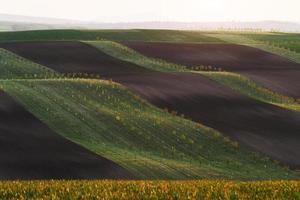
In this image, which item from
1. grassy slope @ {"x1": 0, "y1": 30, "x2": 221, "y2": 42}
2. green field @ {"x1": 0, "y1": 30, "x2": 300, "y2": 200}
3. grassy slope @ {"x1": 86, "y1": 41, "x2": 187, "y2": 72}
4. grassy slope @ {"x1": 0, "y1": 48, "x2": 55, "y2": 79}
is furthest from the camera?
grassy slope @ {"x1": 0, "y1": 30, "x2": 221, "y2": 42}

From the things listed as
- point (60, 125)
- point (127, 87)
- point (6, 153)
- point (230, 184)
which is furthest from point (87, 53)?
point (230, 184)

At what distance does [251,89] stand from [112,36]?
26.2m

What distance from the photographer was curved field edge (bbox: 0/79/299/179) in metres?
25.0

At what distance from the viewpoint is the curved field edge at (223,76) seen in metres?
38.3

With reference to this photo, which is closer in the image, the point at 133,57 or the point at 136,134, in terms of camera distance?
the point at 136,134

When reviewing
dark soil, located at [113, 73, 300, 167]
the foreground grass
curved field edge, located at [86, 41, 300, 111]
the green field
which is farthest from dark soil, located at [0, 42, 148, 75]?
the foreground grass

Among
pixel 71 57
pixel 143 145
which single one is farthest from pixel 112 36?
pixel 143 145

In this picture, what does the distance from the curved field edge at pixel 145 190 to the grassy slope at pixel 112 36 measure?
148 ft

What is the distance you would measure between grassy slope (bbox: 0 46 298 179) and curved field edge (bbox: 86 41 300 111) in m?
8.10

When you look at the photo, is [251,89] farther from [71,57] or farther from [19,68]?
[19,68]

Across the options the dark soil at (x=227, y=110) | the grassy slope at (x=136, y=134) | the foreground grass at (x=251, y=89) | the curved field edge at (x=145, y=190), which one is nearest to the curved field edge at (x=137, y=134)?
the grassy slope at (x=136, y=134)

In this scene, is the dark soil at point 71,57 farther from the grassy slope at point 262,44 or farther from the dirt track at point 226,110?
the grassy slope at point 262,44

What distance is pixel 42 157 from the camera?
24.4 metres

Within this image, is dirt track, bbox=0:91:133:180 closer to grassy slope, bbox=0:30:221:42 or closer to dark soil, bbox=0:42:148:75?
dark soil, bbox=0:42:148:75
